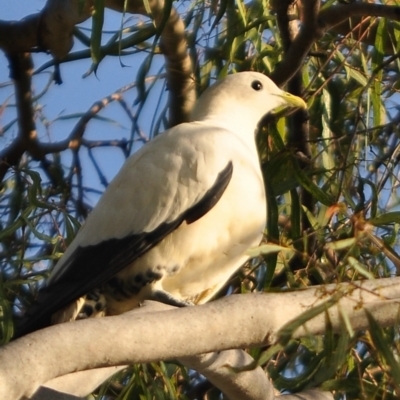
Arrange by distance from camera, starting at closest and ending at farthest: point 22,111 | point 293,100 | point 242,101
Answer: point 293,100 → point 242,101 → point 22,111

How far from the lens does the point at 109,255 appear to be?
2.32 m

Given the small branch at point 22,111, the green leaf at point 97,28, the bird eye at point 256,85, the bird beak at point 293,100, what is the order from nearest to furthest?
the green leaf at point 97,28 → the bird beak at point 293,100 → the bird eye at point 256,85 → the small branch at point 22,111

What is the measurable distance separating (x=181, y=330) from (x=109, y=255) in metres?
0.72

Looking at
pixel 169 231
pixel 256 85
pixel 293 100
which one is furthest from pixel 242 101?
pixel 169 231

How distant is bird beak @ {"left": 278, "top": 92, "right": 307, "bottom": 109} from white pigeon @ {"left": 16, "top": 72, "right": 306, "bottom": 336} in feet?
0.75

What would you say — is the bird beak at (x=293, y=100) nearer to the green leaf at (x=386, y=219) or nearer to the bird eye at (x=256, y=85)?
the bird eye at (x=256, y=85)

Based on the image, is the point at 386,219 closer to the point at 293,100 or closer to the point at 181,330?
the point at 181,330

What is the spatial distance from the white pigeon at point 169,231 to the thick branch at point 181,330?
2.01ft

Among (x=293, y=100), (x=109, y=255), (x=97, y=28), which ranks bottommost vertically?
(x=109, y=255)

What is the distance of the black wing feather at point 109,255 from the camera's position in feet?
7.39

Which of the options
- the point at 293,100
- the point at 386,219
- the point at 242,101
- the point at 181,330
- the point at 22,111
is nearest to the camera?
the point at 181,330

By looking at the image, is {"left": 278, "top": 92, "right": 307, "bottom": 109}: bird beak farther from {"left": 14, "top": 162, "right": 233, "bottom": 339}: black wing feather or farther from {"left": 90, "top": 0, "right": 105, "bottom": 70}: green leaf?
{"left": 90, "top": 0, "right": 105, "bottom": 70}: green leaf

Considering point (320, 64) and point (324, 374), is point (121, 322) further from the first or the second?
point (320, 64)

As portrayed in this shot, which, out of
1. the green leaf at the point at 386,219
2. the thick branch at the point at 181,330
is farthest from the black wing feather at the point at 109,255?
the thick branch at the point at 181,330
